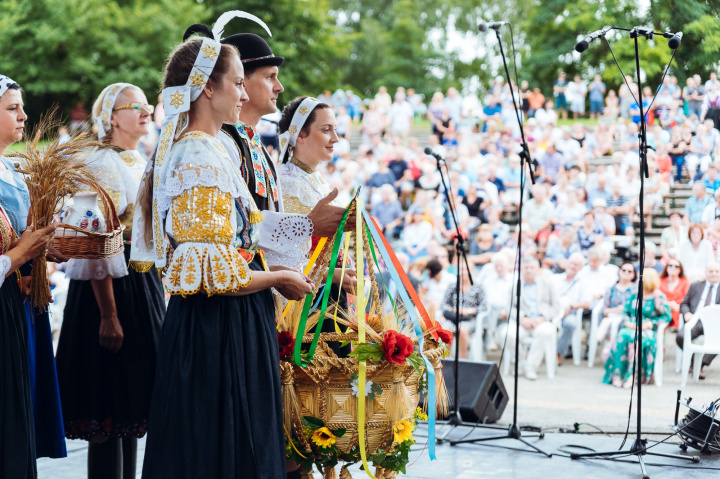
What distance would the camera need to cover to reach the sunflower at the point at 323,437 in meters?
2.48

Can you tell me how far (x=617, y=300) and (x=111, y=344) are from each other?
18.6 feet

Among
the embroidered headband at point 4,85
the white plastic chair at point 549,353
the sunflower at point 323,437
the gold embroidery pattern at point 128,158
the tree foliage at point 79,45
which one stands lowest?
the white plastic chair at point 549,353

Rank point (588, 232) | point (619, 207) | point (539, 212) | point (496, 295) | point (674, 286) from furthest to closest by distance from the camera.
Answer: point (539, 212) → point (619, 207) → point (588, 232) → point (496, 295) → point (674, 286)

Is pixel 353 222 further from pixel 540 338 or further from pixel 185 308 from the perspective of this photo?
pixel 540 338

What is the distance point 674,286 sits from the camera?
24.9 ft

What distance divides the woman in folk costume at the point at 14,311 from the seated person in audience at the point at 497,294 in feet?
18.8

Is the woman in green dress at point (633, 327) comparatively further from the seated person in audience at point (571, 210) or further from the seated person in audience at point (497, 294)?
the seated person in audience at point (571, 210)

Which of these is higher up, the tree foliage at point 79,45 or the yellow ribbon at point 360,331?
the tree foliage at point 79,45

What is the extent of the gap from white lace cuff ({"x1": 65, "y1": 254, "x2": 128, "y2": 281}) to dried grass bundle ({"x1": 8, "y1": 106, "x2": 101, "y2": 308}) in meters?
0.28

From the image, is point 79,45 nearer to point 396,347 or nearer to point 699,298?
point 699,298

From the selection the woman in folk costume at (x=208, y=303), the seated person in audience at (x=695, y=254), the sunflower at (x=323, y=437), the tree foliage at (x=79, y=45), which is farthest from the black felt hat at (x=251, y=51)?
the tree foliage at (x=79, y=45)

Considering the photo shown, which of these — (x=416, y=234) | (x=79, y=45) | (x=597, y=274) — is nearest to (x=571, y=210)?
(x=416, y=234)

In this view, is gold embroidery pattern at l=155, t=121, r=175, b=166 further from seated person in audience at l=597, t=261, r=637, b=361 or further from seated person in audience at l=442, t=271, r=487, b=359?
seated person in audience at l=597, t=261, r=637, b=361

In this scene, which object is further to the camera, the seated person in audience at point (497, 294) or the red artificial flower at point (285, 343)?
the seated person in audience at point (497, 294)
